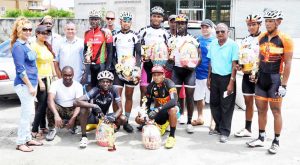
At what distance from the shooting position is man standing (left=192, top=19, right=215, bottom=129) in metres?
7.13

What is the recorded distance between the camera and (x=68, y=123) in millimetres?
6508

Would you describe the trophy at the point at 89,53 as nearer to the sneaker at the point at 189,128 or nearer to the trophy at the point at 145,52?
the trophy at the point at 145,52

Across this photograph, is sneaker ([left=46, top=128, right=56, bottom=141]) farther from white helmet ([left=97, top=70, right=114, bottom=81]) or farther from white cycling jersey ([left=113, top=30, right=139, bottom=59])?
white cycling jersey ([left=113, top=30, right=139, bottom=59])

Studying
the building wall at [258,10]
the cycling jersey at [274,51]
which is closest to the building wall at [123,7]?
the building wall at [258,10]

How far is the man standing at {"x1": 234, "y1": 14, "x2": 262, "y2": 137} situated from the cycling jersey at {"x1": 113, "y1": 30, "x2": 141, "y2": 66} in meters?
1.87

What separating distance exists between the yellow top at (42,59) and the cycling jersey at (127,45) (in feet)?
4.11

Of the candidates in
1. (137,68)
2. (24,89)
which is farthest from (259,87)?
(24,89)

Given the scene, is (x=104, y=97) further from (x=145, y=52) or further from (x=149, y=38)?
(x=149, y=38)

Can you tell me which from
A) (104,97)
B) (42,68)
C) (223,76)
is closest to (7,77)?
(42,68)

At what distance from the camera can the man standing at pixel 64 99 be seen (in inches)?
255

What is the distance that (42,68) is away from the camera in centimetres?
636

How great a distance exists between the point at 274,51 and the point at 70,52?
11.7 feet

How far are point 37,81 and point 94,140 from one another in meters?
1.43

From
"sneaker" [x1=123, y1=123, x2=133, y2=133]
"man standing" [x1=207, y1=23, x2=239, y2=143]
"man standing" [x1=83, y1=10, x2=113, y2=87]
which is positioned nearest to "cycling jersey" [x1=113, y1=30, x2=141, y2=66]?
"man standing" [x1=83, y1=10, x2=113, y2=87]
